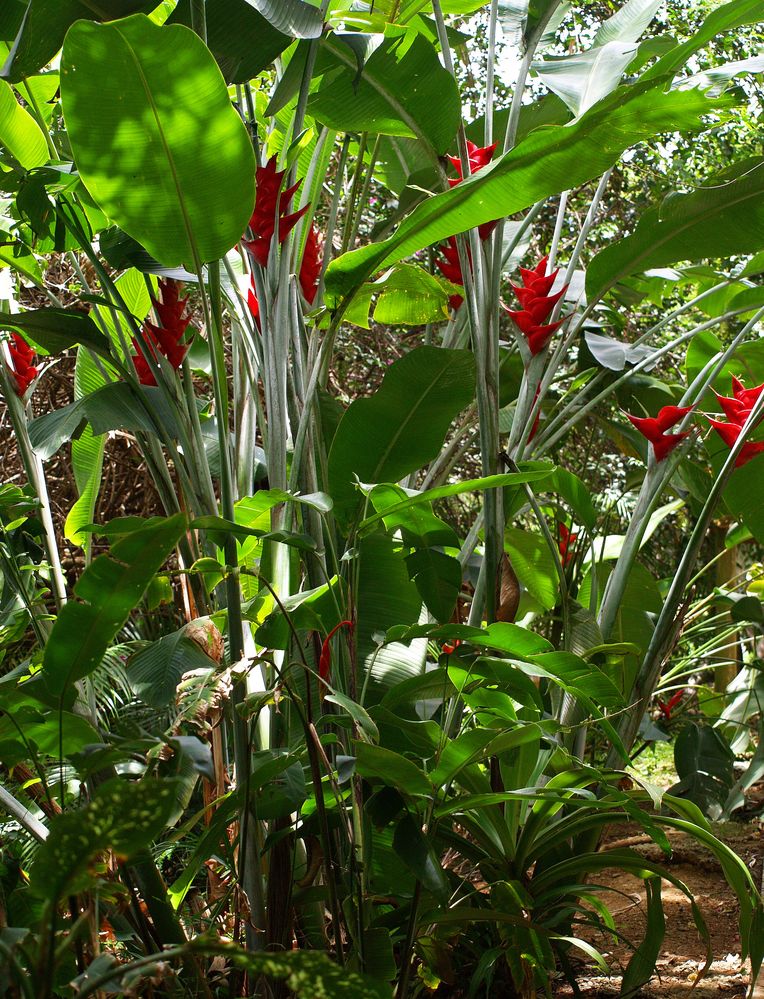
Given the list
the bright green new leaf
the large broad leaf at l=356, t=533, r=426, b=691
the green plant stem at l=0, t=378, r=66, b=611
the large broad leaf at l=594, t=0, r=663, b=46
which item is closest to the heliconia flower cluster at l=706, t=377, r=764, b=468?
the large broad leaf at l=356, t=533, r=426, b=691

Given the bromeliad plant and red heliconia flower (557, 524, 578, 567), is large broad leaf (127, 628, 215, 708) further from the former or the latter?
red heliconia flower (557, 524, 578, 567)

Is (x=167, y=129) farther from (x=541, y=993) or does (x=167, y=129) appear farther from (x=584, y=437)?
(x=584, y=437)

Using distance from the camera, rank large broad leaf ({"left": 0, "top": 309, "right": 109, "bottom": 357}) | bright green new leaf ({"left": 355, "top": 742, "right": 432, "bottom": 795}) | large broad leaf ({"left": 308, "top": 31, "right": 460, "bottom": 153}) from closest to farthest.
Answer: bright green new leaf ({"left": 355, "top": 742, "right": 432, "bottom": 795}) → large broad leaf ({"left": 0, "top": 309, "right": 109, "bottom": 357}) → large broad leaf ({"left": 308, "top": 31, "right": 460, "bottom": 153})

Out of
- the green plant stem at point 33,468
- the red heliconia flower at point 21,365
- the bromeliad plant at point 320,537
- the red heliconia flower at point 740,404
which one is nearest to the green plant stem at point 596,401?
the bromeliad plant at point 320,537

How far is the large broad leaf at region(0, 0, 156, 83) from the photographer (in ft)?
3.77

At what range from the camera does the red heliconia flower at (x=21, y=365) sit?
173 centimetres

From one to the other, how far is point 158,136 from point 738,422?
115 cm

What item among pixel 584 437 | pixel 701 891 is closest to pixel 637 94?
pixel 701 891

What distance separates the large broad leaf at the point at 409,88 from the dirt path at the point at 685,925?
1321 millimetres

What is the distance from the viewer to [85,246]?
1.32 m

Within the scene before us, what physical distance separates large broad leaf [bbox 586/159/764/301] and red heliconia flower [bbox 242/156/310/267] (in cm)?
58

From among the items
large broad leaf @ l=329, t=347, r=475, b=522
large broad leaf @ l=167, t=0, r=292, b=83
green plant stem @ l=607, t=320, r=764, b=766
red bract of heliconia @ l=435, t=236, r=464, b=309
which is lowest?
green plant stem @ l=607, t=320, r=764, b=766

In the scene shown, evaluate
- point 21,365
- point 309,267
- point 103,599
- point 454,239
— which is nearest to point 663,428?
point 454,239

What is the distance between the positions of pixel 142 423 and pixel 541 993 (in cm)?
125
